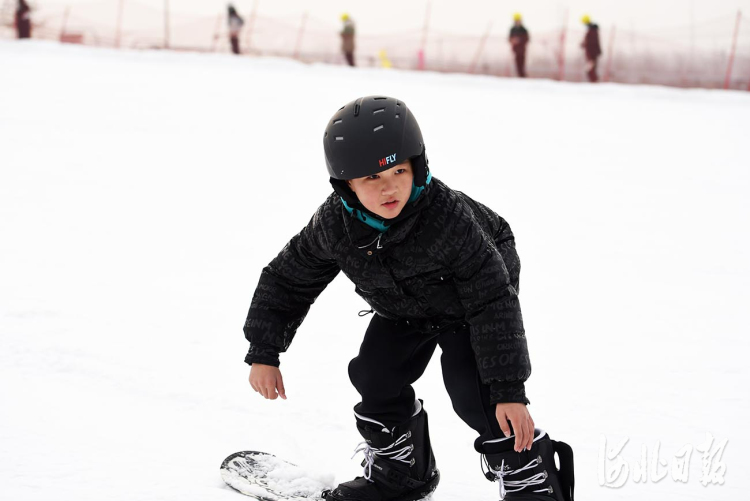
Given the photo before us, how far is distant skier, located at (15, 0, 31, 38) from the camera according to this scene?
53.1ft

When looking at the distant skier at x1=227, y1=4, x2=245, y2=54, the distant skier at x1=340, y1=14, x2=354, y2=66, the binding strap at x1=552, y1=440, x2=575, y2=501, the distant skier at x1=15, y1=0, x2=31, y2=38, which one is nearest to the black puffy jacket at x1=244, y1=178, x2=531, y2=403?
the binding strap at x1=552, y1=440, x2=575, y2=501

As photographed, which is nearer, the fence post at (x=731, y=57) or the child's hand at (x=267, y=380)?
the child's hand at (x=267, y=380)

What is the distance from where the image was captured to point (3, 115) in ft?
32.1

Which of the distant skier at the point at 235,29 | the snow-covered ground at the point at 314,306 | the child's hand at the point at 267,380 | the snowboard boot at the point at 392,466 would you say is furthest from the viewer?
the distant skier at the point at 235,29

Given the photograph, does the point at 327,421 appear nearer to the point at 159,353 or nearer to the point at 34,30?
the point at 159,353

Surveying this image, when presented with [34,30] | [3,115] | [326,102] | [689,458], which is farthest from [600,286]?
[34,30]

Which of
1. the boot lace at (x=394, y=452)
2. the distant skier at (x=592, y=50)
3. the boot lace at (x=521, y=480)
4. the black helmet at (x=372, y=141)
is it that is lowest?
the boot lace at (x=394, y=452)

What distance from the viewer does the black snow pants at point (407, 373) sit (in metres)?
2.31

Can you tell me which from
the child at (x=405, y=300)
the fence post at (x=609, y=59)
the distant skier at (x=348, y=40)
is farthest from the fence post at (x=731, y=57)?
the child at (x=405, y=300)

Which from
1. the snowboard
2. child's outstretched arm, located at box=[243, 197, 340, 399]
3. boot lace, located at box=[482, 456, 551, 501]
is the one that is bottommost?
the snowboard

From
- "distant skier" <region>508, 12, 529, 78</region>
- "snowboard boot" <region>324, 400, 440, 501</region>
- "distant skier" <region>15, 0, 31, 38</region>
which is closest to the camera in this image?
"snowboard boot" <region>324, 400, 440, 501</region>

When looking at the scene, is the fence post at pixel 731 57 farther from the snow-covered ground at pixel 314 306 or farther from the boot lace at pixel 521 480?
the boot lace at pixel 521 480

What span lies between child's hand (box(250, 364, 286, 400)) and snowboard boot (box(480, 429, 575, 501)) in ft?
2.41

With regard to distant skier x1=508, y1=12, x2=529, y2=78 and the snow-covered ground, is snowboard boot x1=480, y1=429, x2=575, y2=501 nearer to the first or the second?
the snow-covered ground
